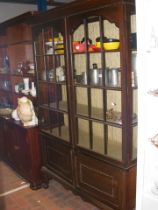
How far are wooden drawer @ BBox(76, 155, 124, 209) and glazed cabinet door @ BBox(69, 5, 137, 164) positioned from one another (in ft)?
0.40

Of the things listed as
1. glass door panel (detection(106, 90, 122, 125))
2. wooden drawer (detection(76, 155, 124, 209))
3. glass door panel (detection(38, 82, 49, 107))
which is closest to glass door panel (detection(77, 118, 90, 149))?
wooden drawer (detection(76, 155, 124, 209))

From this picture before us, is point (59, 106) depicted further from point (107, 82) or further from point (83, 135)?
point (107, 82)

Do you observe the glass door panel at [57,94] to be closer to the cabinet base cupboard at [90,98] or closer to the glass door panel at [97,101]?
the cabinet base cupboard at [90,98]

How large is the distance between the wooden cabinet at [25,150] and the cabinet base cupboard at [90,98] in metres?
0.09

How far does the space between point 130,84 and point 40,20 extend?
1.23m

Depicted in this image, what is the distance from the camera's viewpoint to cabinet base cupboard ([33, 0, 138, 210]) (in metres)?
1.89

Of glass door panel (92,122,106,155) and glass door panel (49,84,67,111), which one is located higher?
glass door panel (49,84,67,111)

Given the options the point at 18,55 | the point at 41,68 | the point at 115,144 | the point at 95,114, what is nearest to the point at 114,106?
the point at 95,114

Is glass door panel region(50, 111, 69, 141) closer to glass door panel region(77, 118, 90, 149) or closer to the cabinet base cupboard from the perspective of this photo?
the cabinet base cupboard

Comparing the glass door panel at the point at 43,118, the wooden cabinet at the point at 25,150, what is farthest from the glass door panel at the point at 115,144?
Answer: the wooden cabinet at the point at 25,150

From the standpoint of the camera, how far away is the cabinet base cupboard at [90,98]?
1887 millimetres

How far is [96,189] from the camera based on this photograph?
230 cm

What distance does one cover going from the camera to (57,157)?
2738 mm

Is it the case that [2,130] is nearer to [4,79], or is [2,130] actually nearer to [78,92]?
[4,79]
